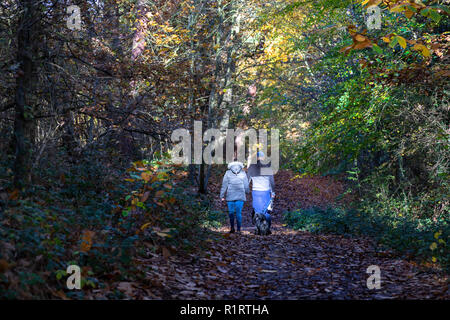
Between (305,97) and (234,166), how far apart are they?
10415mm

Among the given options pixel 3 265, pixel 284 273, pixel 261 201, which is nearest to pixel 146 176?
pixel 284 273

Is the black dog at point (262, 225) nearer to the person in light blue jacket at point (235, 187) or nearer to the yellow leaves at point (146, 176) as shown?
the person in light blue jacket at point (235, 187)

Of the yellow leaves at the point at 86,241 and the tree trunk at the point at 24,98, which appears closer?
the yellow leaves at the point at 86,241

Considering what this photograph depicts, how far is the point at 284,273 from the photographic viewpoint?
7.11 m

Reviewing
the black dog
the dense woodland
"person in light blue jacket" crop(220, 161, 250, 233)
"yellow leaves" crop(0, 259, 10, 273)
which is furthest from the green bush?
"yellow leaves" crop(0, 259, 10, 273)

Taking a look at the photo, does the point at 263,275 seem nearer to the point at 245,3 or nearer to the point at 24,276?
the point at 24,276

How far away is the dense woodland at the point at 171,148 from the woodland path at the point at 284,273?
45 millimetres

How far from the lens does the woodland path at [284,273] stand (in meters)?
5.68

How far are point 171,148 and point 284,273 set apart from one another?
5.95 m

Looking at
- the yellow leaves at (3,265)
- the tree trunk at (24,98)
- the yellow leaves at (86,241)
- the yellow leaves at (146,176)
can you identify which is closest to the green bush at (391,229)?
the yellow leaves at (146,176)

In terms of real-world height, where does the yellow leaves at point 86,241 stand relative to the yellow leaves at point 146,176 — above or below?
below

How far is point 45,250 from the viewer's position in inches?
195

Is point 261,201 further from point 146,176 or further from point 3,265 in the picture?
point 3,265

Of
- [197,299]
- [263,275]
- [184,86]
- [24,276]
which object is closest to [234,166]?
[184,86]
